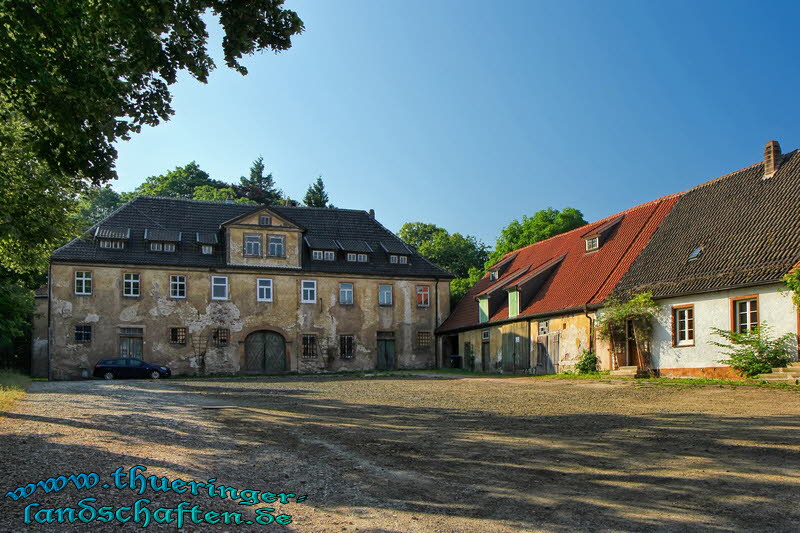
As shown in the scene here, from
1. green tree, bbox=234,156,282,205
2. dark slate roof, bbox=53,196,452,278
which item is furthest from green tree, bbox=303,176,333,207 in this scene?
dark slate roof, bbox=53,196,452,278

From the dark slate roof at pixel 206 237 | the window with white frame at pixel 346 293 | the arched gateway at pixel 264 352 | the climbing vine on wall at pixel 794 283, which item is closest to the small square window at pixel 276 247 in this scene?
the dark slate roof at pixel 206 237

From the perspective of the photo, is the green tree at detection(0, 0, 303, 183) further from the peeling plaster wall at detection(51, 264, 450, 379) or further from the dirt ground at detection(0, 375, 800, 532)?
the peeling plaster wall at detection(51, 264, 450, 379)

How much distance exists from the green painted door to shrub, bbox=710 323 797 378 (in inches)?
867

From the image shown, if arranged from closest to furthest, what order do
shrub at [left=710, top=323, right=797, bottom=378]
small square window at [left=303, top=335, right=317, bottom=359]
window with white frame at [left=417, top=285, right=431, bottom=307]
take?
shrub at [left=710, top=323, right=797, bottom=378], small square window at [left=303, top=335, right=317, bottom=359], window with white frame at [left=417, top=285, right=431, bottom=307]

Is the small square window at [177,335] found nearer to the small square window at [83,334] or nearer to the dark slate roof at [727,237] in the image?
the small square window at [83,334]

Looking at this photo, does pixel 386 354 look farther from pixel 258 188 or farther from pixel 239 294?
pixel 258 188

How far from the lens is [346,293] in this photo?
40.1 metres

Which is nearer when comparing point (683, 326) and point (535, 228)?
point (683, 326)

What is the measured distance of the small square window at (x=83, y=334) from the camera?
35.0 m

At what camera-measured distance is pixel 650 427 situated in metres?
10.3

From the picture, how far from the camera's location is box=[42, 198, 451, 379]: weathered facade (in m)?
35.5

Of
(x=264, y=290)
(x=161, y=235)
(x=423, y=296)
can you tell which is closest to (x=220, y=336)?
(x=264, y=290)

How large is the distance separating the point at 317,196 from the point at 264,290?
31.6 meters

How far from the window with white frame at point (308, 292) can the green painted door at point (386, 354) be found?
460cm
